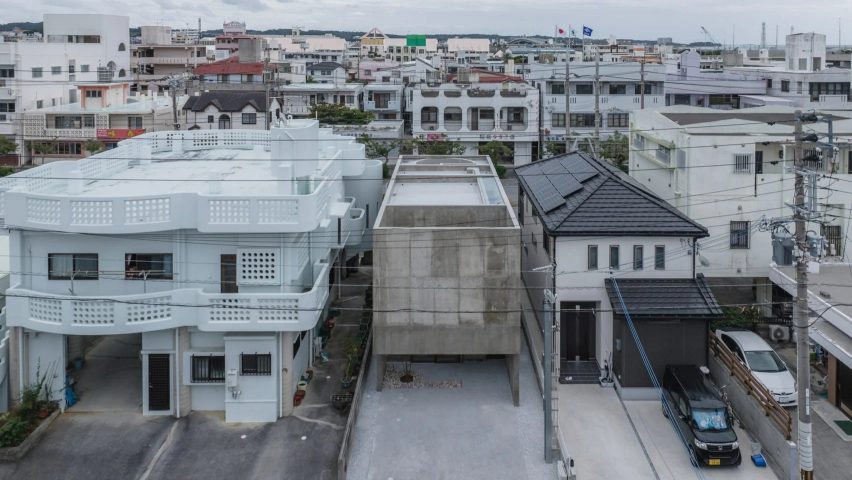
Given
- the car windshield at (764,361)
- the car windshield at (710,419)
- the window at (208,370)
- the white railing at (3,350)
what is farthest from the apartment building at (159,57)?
the car windshield at (710,419)

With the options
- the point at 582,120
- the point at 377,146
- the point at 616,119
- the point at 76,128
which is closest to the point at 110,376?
the point at 377,146

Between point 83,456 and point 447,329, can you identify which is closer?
point 83,456

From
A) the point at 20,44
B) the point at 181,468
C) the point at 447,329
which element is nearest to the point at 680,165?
the point at 447,329

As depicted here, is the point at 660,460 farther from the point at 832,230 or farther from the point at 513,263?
the point at 832,230

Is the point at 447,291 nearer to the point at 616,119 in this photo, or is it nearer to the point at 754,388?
the point at 754,388

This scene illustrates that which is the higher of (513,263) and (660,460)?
(513,263)
